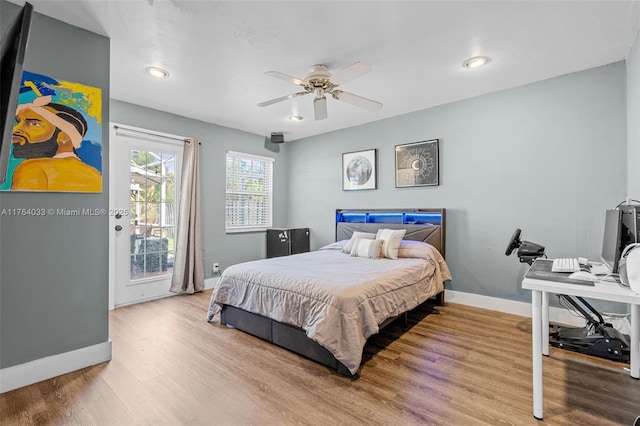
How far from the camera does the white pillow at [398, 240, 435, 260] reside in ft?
11.6

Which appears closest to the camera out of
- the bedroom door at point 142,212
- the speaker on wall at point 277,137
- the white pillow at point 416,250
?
the white pillow at point 416,250

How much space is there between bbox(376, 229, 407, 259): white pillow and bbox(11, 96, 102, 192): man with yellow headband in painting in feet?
9.74

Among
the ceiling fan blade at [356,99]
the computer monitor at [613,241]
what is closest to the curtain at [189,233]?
the ceiling fan blade at [356,99]

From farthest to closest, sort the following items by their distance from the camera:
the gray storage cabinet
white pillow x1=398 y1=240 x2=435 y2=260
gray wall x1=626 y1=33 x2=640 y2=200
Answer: the gray storage cabinet < white pillow x1=398 y1=240 x2=435 y2=260 < gray wall x1=626 y1=33 x2=640 y2=200

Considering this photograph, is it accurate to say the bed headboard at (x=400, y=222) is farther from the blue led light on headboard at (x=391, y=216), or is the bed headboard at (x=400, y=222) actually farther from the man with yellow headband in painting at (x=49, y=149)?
the man with yellow headband in painting at (x=49, y=149)

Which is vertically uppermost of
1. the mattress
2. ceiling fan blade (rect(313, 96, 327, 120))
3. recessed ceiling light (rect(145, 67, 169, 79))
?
recessed ceiling light (rect(145, 67, 169, 79))

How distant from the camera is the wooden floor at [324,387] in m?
1.77

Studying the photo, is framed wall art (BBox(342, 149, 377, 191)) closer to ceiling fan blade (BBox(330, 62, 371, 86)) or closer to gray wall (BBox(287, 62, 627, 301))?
gray wall (BBox(287, 62, 627, 301))

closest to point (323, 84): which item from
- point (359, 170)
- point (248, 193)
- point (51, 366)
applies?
point (359, 170)

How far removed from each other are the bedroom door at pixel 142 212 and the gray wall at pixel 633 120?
16.3ft

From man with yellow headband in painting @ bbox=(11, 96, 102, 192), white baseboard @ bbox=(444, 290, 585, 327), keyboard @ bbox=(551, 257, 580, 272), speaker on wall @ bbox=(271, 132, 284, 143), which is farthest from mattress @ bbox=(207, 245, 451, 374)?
speaker on wall @ bbox=(271, 132, 284, 143)

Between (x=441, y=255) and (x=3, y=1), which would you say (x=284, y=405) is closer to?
(x=441, y=255)

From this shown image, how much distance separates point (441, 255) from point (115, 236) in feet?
13.5

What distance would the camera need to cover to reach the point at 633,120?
8.42 ft
